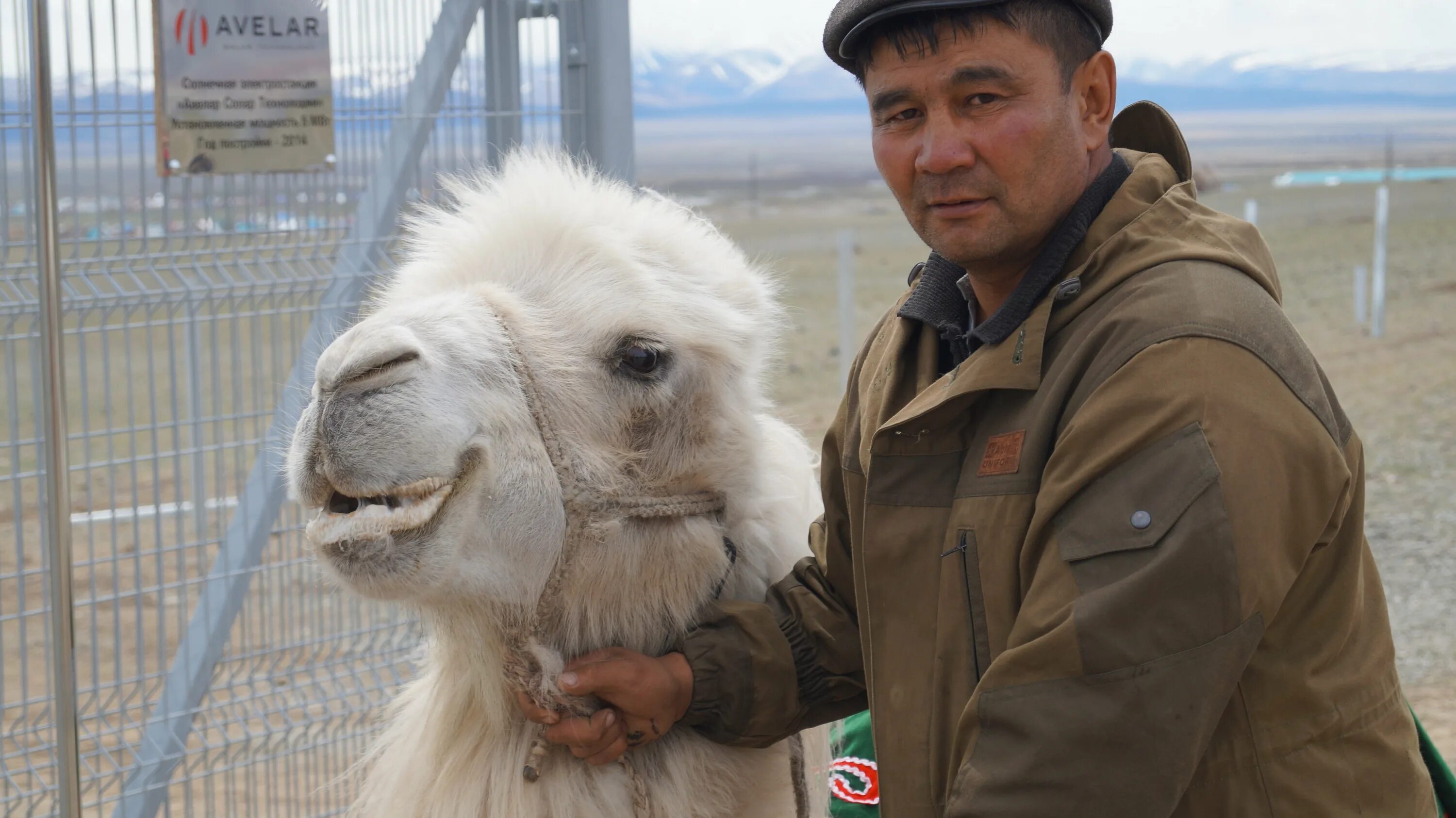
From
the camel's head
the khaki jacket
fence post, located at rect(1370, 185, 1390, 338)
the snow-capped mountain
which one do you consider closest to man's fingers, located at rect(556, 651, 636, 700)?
the camel's head

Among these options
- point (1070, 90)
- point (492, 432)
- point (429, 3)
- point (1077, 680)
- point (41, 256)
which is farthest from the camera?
point (429, 3)

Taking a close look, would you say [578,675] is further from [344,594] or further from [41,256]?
[344,594]

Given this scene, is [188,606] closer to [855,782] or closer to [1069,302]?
[855,782]

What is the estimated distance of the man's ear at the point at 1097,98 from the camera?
5.57 ft

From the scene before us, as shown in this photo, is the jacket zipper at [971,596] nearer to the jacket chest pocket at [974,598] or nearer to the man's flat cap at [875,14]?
the jacket chest pocket at [974,598]

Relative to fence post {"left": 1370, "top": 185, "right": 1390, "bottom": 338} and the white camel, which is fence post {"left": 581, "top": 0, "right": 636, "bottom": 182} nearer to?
the white camel

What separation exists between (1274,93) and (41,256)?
387 feet

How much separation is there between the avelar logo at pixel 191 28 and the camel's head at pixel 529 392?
1.14m

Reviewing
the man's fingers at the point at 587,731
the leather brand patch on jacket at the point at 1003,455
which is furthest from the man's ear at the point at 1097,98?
the man's fingers at the point at 587,731

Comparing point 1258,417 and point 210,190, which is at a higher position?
point 210,190

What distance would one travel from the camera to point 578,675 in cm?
191

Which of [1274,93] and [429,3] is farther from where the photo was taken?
[1274,93]

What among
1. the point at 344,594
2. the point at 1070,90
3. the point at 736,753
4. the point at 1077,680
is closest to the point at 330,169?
the point at 344,594

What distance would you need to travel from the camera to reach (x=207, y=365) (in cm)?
321
